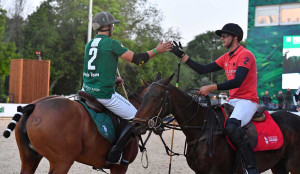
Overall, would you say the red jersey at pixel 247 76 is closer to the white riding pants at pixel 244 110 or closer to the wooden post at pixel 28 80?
the white riding pants at pixel 244 110

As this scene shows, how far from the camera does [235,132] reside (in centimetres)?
490

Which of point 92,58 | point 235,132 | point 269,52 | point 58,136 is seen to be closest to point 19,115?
point 58,136

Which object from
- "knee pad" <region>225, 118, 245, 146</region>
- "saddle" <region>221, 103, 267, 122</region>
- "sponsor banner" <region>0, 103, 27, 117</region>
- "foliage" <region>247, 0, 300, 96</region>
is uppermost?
"foliage" <region>247, 0, 300, 96</region>

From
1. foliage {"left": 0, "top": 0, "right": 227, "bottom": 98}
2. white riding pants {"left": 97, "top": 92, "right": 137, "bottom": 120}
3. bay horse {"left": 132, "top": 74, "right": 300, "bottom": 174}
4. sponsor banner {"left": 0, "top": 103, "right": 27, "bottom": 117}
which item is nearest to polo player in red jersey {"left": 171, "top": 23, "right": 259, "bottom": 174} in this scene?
bay horse {"left": 132, "top": 74, "right": 300, "bottom": 174}

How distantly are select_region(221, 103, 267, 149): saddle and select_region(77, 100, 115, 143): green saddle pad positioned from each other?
1624 millimetres

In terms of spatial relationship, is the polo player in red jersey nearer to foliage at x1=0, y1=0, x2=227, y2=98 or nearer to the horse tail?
the horse tail

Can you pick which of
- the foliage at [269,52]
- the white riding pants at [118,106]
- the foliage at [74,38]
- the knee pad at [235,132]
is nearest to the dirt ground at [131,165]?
the white riding pants at [118,106]

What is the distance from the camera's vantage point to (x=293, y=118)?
5852mm

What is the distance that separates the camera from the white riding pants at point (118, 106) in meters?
5.39

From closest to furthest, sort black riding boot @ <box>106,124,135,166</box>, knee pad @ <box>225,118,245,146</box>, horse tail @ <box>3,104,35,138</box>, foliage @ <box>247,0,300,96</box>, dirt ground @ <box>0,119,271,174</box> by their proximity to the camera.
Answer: horse tail @ <box>3,104,35,138</box>, knee pad @ <box>225,118,245,146</box>, black riding boot @ <box>106,124,135,166</box>, dirt ground @ <box>0,119,271,174</box>, foliage @ <box>247,0,300,96</box>

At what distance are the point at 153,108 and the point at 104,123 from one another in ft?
2.79

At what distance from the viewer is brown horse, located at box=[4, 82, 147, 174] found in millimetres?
4551

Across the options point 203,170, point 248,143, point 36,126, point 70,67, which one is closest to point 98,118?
point 36,126

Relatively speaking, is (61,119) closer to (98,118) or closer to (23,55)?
(98,118)
